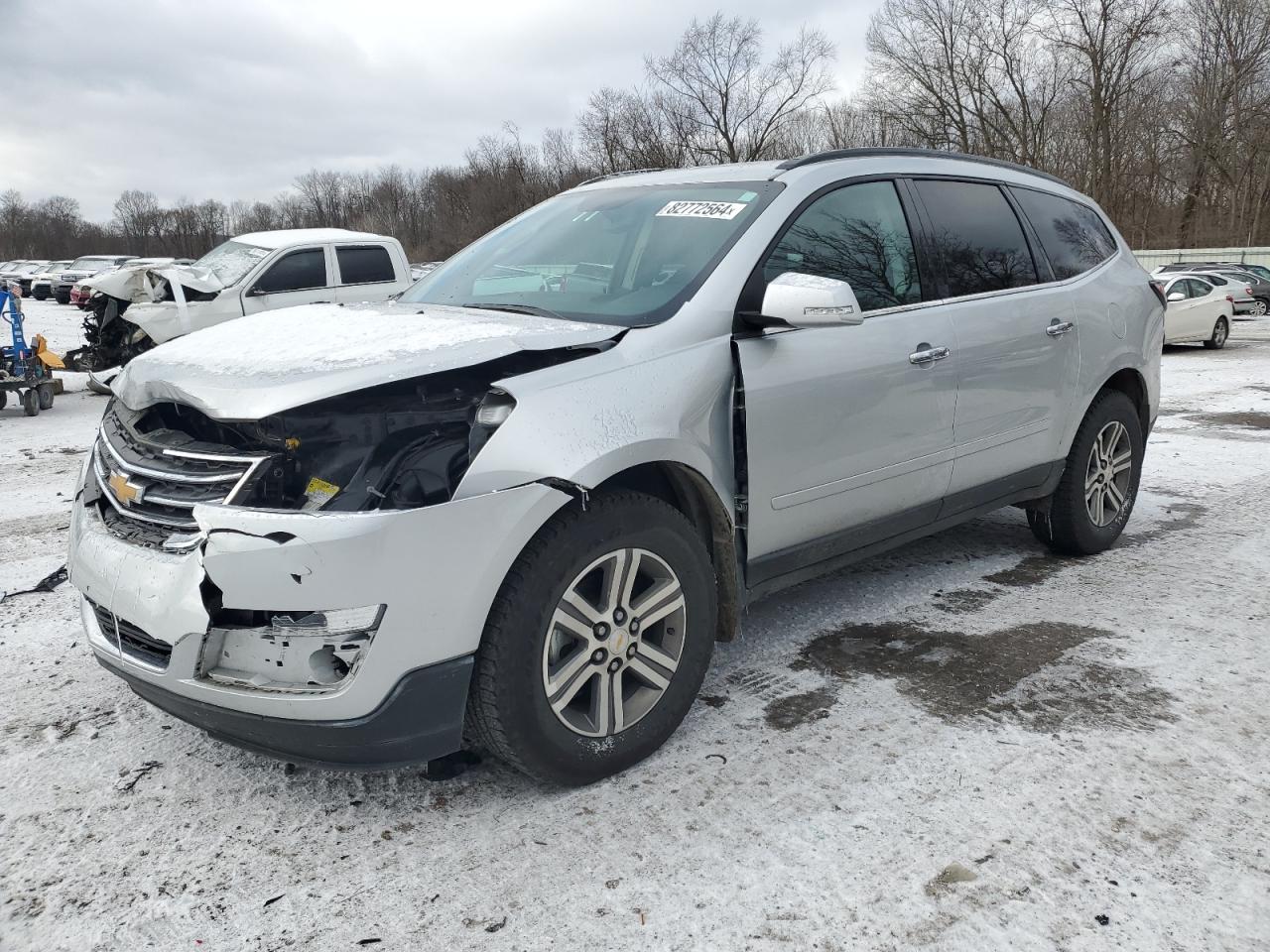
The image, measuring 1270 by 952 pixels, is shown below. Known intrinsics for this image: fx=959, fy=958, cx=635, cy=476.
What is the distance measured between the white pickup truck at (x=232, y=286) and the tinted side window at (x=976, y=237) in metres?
8.90

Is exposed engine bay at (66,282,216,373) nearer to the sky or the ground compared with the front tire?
nearer to the sky

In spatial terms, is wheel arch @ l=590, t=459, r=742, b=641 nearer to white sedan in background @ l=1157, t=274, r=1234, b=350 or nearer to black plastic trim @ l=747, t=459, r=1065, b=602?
black plastic trim @ l=747, t=459, r=1065, b=602

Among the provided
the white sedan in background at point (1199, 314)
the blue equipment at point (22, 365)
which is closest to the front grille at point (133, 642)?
the blue equipment at point (22, 365)

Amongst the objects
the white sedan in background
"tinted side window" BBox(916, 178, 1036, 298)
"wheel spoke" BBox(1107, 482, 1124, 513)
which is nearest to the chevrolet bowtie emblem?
"tinted side window" BBox(916, 178, 1036, 298)

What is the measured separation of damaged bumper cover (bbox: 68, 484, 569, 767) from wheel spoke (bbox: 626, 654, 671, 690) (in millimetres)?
544

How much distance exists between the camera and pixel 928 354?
11.8ft

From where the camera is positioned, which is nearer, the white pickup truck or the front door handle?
the front door handle

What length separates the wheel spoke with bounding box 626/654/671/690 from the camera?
2.78 meters

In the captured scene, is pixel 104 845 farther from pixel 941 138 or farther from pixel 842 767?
pixel 941 138

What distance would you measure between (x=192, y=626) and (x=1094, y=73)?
51.6 metres

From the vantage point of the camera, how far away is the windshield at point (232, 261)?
11.5 metres

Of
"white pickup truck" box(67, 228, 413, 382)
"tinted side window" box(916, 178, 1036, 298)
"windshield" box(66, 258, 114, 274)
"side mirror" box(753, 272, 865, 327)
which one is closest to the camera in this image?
"side mirror" box(753, 272, 865, 327)

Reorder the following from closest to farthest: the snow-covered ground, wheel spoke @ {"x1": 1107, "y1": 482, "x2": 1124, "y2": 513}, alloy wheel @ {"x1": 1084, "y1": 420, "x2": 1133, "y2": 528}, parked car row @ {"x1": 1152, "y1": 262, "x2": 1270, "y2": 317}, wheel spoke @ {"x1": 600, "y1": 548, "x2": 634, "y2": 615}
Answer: the snow-covered ground
wheel spoke @ {"x1": 600, "y1": 548, "x2": 634, "y2": 615}
alloy wheel @ {"x1": 1084, "y1": 420, "x2": 1133, "y2": 528}
wheel spoke @ {"x1": 1107, "y1": 482, "x2": 1124, "y2": 513}
parked car row @ {"x1": 1152, "y1": 262, "x2": 1270, "y2": 317}

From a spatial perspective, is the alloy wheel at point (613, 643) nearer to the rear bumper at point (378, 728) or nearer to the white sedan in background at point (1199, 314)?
the rear bumper at point (378, 728)
